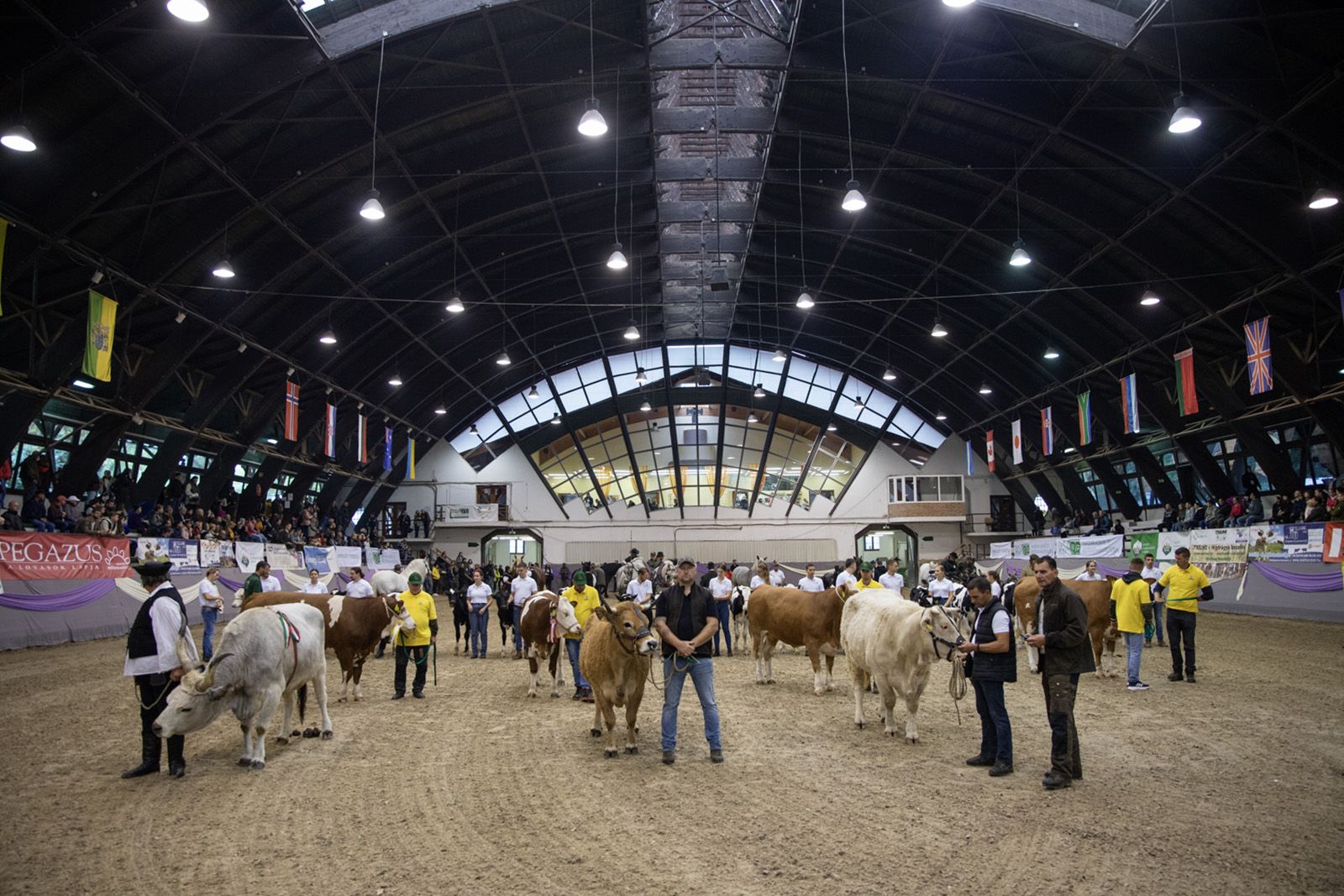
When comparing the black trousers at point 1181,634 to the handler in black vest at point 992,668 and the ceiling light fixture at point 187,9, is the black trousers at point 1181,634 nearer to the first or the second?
the handler in black vest at point 992,668

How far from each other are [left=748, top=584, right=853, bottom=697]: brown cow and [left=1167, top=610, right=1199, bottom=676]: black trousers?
4.73 meters

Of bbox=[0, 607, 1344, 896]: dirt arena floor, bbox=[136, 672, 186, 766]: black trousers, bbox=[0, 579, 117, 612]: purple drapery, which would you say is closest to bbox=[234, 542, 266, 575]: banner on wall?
bbox=[0, 579, 117, 612]: purple drapery

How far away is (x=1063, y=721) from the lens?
684 centimetres

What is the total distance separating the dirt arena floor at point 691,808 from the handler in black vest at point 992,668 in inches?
11.1

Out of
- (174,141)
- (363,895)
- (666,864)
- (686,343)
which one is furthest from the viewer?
(686,343)

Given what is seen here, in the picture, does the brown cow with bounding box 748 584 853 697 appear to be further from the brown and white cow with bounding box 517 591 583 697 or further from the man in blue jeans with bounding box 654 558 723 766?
the man in blue jeans with bounding box 654 558 723 766

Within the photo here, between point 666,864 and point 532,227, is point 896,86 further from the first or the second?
point 666,864

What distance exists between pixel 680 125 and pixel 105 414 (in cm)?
A: 1844

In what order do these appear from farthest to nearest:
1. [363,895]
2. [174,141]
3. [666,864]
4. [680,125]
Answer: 1. [680,125]
2. [174,141]
3. [666,864]
4. [363,895]

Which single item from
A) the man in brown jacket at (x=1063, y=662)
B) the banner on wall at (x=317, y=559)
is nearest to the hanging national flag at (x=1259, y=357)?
the man in brown jacket at (x=1063, y=662)

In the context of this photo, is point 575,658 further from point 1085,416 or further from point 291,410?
point 1085,416

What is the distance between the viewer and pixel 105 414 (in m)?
22.8

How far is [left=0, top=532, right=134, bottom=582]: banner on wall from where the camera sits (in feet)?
53.4

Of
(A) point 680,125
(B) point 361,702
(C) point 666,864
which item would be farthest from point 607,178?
(C) point 666,864
